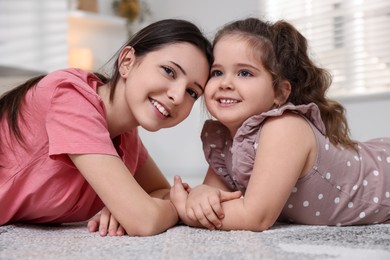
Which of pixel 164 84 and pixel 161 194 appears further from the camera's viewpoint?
pixel 161 194

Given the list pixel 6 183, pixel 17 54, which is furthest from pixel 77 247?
pixel 17 54

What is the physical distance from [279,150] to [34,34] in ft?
7.88

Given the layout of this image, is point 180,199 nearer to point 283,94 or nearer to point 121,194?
point 121,194

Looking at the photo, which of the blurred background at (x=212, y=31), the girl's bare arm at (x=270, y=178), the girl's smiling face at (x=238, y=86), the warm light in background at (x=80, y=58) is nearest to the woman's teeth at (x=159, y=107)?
the girl's smiling face at (x=238, y=86)

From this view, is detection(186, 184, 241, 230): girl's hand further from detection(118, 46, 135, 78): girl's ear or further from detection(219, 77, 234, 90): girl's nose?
detection(118, 46, 135, 78): girl's ear

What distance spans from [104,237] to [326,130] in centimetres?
62

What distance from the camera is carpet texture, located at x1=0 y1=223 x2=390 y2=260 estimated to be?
0.77 metres

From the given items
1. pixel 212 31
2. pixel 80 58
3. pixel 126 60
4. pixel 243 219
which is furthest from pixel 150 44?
pixel 80 58

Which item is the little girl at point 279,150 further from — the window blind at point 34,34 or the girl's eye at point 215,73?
the window blind at point 34,34

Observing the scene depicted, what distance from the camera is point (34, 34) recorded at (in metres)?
3.04

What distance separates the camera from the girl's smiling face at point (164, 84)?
115cm

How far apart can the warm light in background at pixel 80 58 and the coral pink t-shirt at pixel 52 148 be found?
2.24 metres

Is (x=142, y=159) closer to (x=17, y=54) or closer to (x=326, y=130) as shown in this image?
(x=326, y=130)

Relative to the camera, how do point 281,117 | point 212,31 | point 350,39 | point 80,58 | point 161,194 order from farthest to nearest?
1. point 80,58
2. point 350,39
3. point 212,31
4. point 161,194
5. point 281,117
